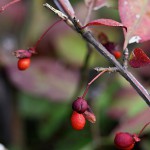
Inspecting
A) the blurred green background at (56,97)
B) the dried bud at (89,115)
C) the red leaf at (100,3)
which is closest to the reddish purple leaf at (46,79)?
the blurred green background at (56,97)

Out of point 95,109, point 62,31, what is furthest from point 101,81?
point 62,31

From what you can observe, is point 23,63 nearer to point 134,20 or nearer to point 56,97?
point 134,20

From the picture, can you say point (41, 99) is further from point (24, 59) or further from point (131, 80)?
point (131, 80)

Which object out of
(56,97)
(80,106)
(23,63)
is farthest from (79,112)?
(56,97)

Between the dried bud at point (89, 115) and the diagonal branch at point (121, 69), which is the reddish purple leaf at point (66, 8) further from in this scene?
the dried bud at point (89, 115)

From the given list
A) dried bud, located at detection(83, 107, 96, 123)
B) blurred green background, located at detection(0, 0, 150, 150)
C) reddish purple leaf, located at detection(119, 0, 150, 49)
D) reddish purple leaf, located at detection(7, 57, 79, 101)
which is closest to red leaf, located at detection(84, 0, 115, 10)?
reddish purple leaf, located at detection(119, 0, 150, 49)

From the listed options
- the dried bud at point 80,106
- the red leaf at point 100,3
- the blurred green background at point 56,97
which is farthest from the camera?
the blurred green background at point 56,97
